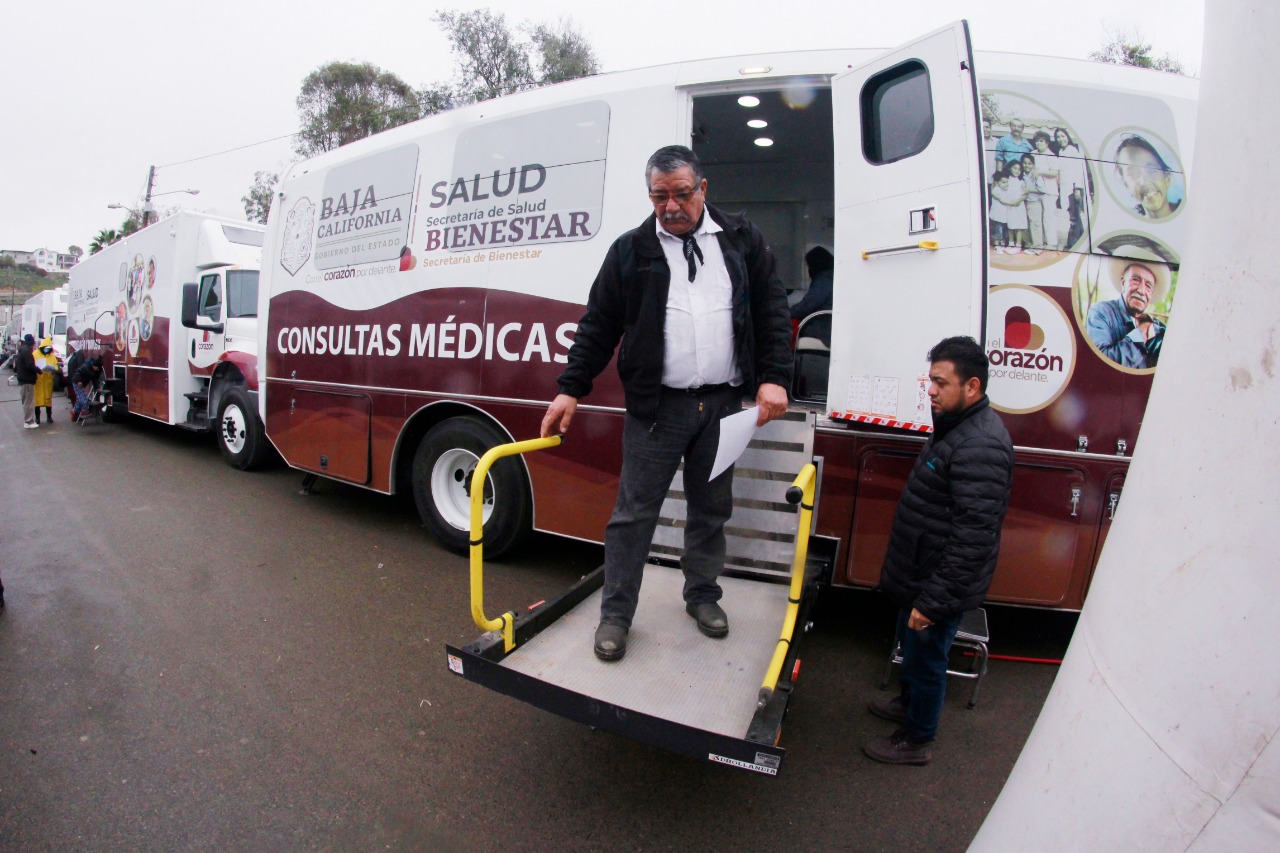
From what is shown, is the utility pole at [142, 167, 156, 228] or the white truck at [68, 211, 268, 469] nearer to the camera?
the white truck at [68, 211, 268, 469]

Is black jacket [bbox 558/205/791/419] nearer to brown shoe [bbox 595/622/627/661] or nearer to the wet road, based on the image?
brown shoe [bbox 595/622/627/661]

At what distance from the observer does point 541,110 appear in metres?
4.18

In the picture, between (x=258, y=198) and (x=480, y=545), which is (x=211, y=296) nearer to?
(x=480, y=545)

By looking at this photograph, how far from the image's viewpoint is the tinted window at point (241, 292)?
8555 millimetres

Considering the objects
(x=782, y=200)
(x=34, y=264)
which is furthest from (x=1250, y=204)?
(x=34, y=264)

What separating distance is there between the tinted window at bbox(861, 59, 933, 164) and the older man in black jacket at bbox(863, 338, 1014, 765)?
3.26ft

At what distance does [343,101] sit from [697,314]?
31214 millimetres

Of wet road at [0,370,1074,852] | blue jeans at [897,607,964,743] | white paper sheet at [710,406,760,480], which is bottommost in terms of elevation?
wet road at [0,370,1074,852]

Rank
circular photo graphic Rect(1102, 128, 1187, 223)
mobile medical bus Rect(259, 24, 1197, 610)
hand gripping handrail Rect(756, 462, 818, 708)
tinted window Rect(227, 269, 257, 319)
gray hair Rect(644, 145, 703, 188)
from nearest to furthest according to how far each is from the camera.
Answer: hand gripping handrail Rect(756, 462, 818, 708) < gray hair Rect(644, 145, 703, 188) < mobile medical bus Rect(259, 24, 1197, 610) < circular photo graphic Rect(1102, 128, 1187, 223) < tinted window Rect(227, 269, 257, 319)

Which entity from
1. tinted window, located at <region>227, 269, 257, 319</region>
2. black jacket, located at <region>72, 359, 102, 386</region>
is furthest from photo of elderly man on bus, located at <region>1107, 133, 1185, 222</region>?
black jacket, located at <region>72, 359, 102, 386</region>

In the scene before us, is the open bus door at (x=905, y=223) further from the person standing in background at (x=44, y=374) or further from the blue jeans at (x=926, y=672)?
the person standing in background at (x=44, y=374)

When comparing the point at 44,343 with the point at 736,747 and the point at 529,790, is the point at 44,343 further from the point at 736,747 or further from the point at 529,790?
the point at 736,747

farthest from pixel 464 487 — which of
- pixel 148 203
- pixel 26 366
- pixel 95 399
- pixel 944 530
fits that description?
pixel 148 203

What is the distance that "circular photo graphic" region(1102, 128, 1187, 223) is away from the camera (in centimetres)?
307
